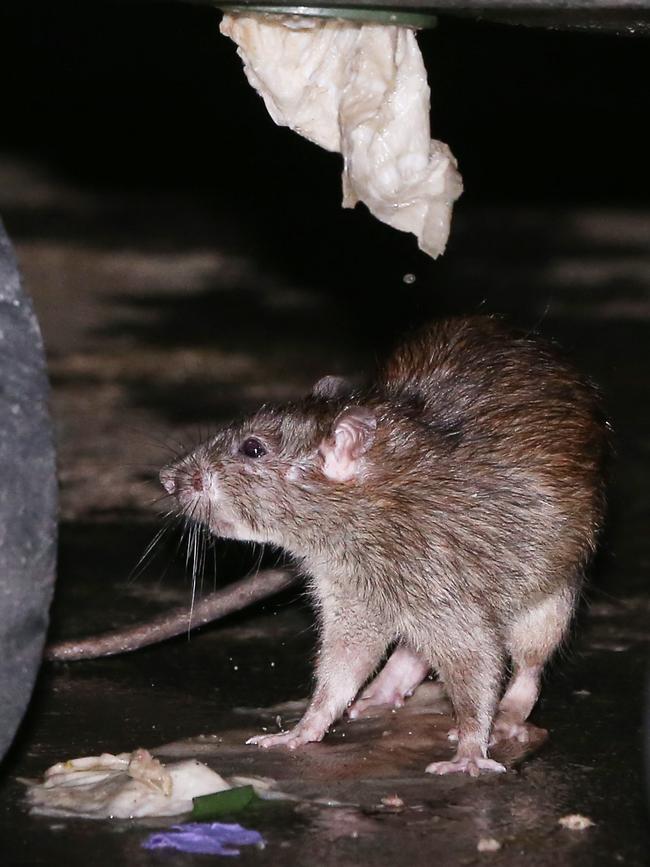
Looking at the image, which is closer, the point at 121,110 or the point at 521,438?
the point at 521,438

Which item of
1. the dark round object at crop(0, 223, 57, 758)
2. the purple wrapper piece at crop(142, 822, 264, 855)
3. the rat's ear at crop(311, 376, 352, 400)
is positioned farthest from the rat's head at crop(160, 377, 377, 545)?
the dark round object at crop(0, 223, 57, 758)

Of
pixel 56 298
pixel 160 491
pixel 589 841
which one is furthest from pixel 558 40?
pixel 589 841

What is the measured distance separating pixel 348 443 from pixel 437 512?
32cm

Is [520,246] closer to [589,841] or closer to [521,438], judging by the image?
[521,438]

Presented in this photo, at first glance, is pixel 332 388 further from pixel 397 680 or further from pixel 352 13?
pixel 352 13

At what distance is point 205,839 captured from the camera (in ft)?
12.8

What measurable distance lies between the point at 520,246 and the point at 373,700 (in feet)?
17.4

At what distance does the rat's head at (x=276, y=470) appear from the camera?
489 centimetres

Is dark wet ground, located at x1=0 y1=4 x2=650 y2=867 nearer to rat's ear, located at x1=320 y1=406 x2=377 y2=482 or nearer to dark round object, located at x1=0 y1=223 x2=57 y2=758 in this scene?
dark round object, located at x1=0 y1=223 x2=57 y2=758

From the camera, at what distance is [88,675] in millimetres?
5367

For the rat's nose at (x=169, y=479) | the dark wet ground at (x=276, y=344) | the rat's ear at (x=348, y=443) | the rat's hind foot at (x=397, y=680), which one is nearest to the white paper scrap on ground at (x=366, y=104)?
the rat's ear at (x=348, y=443)

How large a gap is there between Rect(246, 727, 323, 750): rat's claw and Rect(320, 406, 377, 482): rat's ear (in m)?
0.73

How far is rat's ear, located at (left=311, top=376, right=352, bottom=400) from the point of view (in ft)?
17.3

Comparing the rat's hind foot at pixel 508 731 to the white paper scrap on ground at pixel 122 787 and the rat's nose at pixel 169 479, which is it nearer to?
the white paper scrap on ground at pixel 122 787
